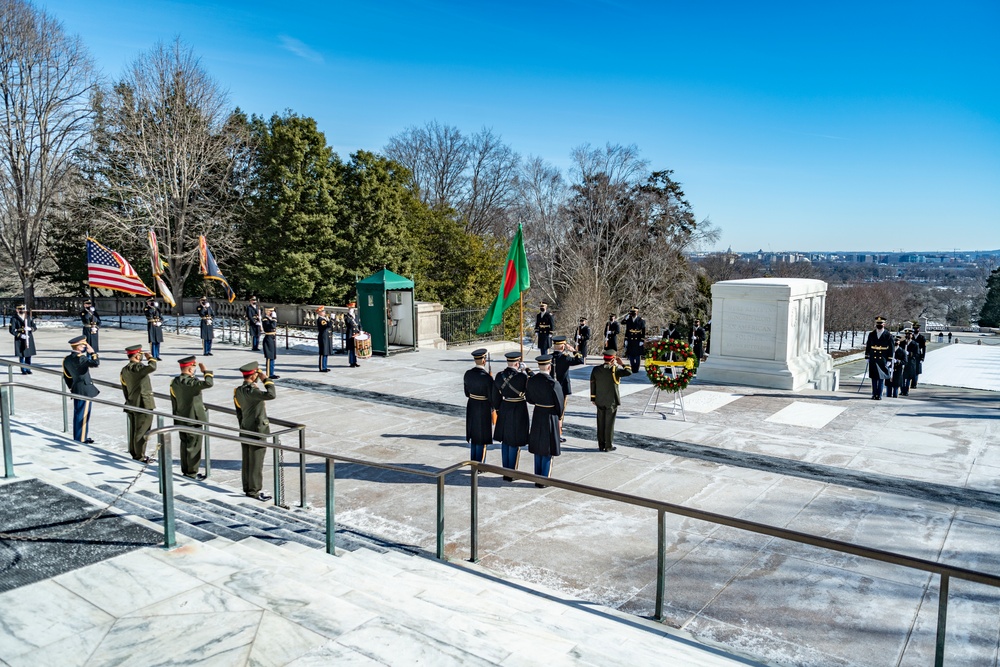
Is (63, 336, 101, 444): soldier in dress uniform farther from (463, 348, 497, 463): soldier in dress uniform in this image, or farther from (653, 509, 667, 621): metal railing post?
(653, 509, 667, 621): metal railing post

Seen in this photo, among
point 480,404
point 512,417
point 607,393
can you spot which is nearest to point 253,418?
point 480,404

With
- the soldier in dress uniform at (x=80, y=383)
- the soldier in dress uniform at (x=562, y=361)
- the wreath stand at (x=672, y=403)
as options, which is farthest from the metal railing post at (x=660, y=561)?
the soldier in dress uniform at (x=80, y=383)

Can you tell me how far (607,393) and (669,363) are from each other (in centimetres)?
254

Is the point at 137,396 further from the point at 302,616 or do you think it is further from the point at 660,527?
the point at 660,527

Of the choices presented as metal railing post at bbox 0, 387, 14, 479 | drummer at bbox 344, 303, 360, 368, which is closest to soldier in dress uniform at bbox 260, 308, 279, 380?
drummer at bbox 344, 303, 360, 368

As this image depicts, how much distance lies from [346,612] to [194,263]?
33518 millimetres

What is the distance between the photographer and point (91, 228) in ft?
109

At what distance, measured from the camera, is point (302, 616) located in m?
4.22

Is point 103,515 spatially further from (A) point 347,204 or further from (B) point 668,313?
(B) point 668,313

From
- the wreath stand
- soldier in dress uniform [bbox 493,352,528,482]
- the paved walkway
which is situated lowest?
the paved walkway

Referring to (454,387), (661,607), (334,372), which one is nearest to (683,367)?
(454,387)

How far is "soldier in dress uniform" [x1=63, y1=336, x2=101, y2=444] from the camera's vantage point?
1048cm

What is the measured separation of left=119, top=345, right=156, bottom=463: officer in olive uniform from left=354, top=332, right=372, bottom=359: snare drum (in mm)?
9278

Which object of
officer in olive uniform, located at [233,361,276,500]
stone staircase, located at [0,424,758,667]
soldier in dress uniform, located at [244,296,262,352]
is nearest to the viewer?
stone staircase, located at [0,424,758,667]
